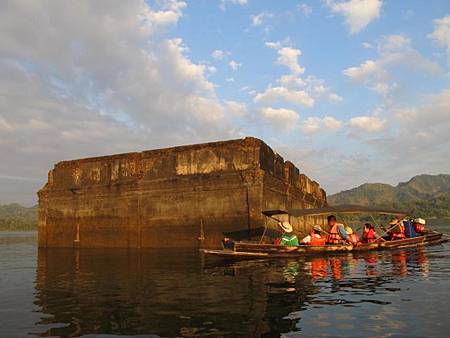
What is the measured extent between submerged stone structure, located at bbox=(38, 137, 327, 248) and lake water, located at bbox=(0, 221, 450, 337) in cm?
584

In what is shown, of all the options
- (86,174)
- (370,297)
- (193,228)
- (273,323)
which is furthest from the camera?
(86,174)

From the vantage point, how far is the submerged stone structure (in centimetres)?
2034

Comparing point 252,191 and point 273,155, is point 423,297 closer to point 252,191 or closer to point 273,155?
point 252,191

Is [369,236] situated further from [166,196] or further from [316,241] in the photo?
[166,196]

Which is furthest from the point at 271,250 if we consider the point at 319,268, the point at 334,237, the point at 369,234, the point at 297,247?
the point at 369,234

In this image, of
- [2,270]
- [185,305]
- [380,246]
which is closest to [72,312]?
[185,305]

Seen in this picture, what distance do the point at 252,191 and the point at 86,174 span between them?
11347 mm

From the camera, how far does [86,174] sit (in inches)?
985

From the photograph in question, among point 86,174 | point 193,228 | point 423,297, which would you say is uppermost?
point 86,174

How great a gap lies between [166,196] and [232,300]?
1408 centimetres

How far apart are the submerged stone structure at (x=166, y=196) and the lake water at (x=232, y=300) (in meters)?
5.84

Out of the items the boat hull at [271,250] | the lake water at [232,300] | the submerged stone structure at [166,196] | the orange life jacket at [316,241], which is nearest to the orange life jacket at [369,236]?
the boat hull at [271,250]

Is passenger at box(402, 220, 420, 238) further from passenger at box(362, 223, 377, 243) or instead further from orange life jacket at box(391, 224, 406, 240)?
passenger at box(362, 223, 377, 243)

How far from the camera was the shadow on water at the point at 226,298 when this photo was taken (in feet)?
21.2
